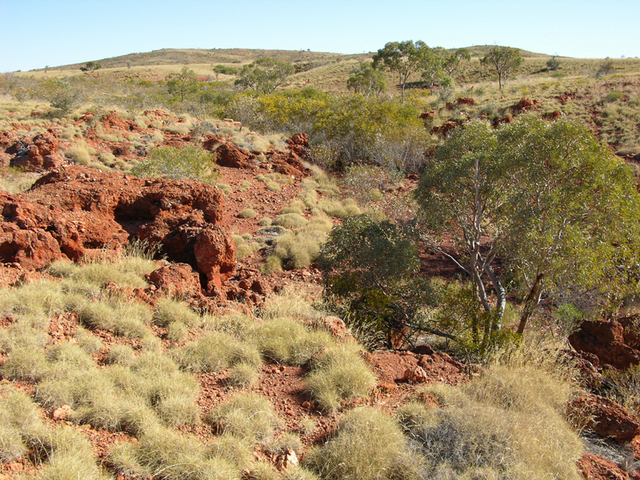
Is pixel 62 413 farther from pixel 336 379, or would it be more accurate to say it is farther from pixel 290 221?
pixel 290 221

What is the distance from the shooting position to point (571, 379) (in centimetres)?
502

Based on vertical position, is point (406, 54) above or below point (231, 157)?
above

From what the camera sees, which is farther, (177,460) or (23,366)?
(23,366)

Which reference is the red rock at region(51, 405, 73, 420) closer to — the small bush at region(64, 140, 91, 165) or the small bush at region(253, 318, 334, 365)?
the small bush at region(253, 318, 334, 365)

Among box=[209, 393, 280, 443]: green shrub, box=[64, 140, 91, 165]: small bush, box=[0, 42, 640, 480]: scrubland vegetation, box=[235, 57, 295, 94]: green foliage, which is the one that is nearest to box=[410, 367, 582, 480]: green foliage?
box=[0, 42, 640, 480]: scrubland vegetation

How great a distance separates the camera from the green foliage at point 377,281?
617cm

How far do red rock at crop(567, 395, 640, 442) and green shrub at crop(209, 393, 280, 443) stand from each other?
2804 mm

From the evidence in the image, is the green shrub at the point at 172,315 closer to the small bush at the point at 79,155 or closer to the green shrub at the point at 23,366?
the green shrub at the point at 23,366

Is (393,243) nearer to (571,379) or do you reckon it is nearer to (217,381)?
(571,379)

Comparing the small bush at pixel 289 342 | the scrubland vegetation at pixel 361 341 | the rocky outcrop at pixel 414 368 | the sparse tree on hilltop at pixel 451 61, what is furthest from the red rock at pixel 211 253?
the sparse tree on hilltop at pixel 451 61

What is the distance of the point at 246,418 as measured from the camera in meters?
3.35

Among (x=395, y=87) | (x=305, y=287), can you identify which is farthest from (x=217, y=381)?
(x=395, y=87)

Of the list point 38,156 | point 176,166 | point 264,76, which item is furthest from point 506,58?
point 38,156

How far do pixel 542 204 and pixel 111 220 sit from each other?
6.39 meters
